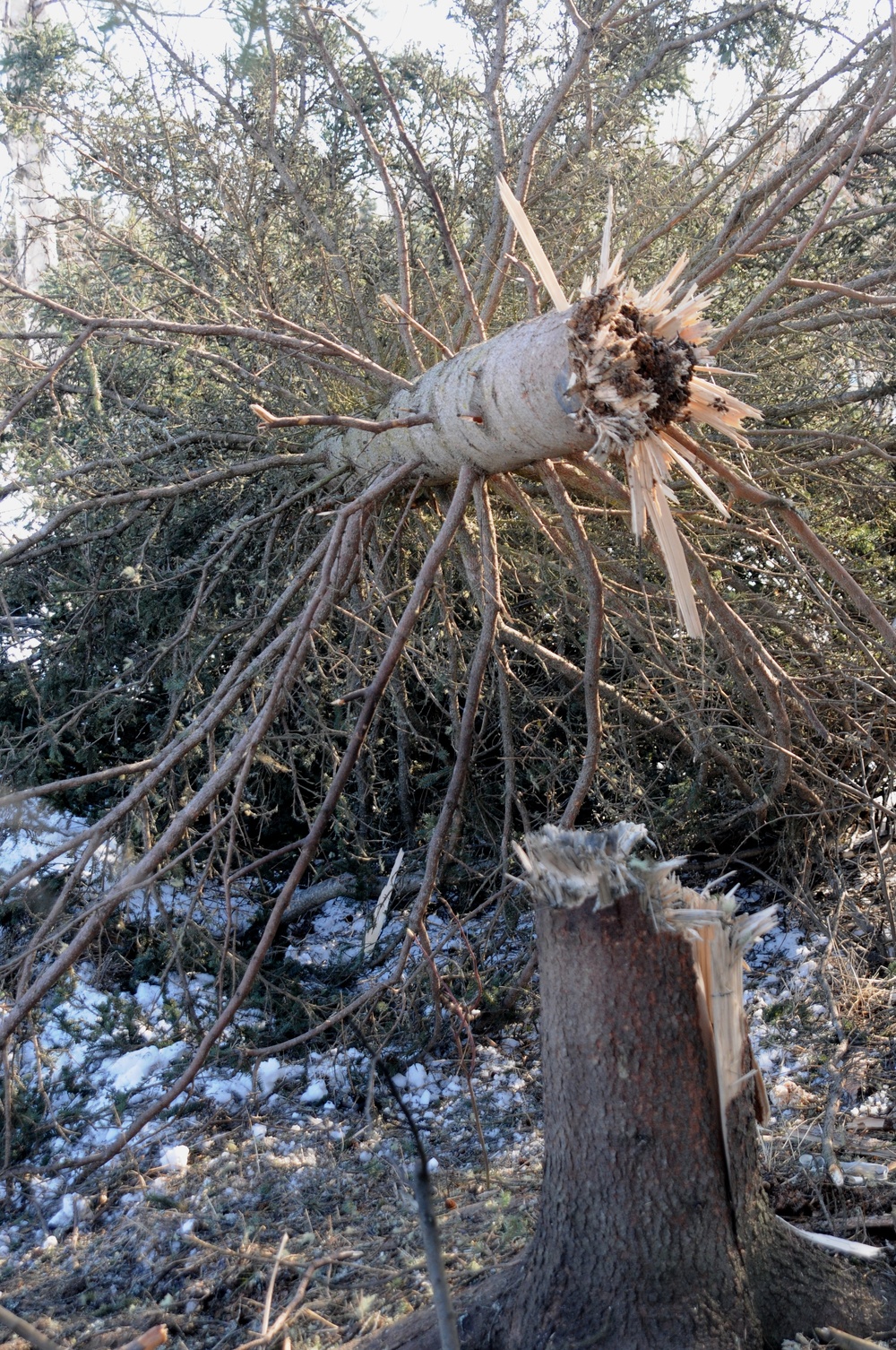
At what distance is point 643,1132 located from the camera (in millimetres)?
1782

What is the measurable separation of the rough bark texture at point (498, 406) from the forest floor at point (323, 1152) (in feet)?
5.64

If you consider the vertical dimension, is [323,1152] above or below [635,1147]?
above

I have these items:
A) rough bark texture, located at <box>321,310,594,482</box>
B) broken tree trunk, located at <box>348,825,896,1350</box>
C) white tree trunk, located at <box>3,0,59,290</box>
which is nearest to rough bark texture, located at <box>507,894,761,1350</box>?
broken tree trunk, located at <box>348,825,896,1350</box>

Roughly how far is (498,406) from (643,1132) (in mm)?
1628

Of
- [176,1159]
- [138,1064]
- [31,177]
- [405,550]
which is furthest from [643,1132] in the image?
[31,177]

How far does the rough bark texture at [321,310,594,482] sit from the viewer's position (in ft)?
7.46

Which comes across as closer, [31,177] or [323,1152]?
[323,1152]

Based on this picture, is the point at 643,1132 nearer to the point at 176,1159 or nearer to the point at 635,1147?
the point at 635,1147

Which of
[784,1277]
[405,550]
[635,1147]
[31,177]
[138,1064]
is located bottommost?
[784,1277]

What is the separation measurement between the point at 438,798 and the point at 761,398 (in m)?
2.28

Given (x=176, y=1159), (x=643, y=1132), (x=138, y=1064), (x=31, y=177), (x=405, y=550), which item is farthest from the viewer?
(x=405, y=550)

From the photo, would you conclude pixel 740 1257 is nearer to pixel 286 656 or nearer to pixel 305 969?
pixel 286 656

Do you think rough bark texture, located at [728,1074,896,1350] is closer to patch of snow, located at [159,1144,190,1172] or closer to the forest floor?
the forest floor

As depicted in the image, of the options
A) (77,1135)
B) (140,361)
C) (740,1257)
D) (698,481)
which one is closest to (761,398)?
(698,481)
